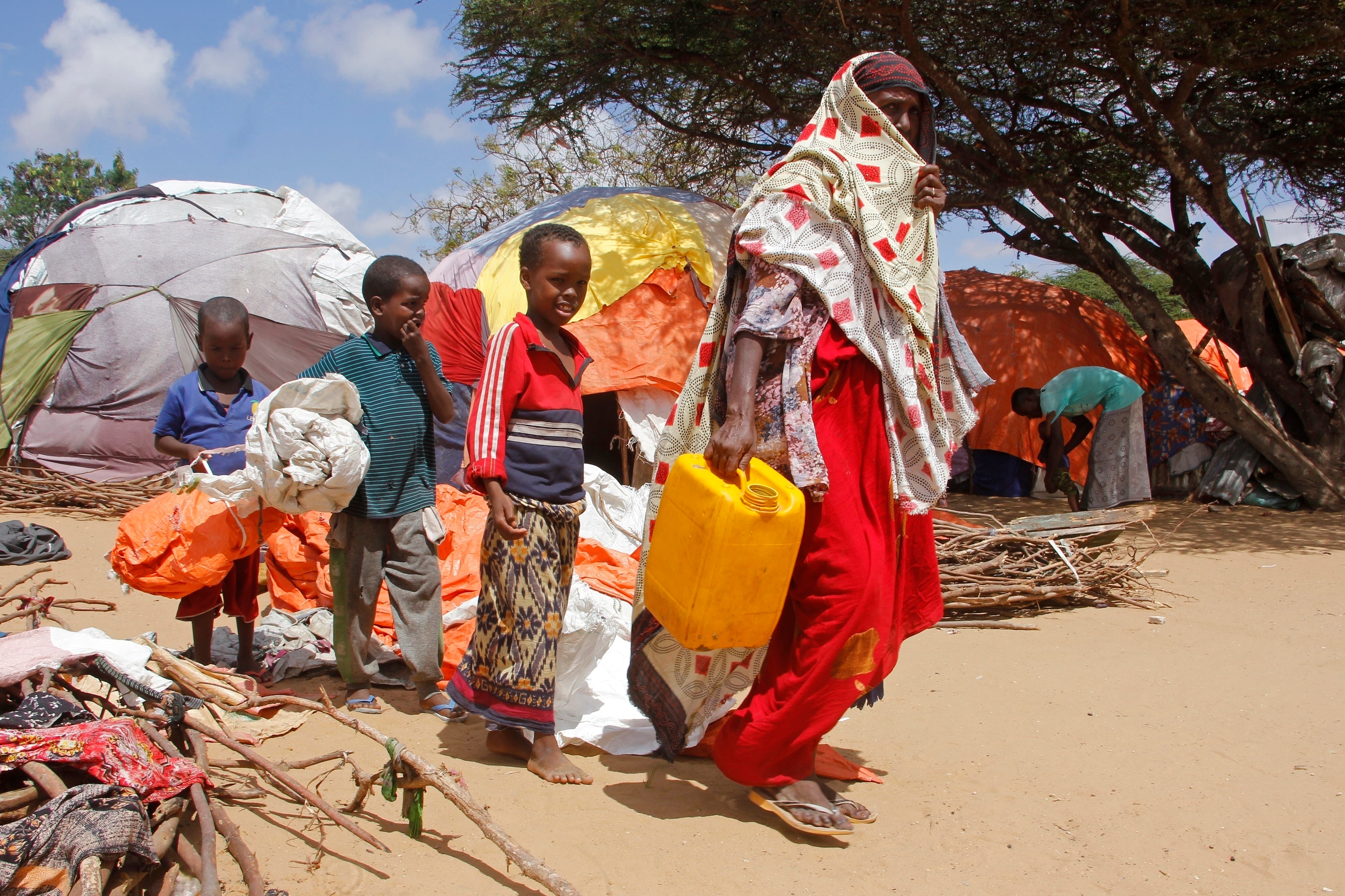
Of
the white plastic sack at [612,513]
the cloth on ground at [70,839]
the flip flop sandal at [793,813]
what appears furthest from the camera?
the white plastic sack at [612,513]

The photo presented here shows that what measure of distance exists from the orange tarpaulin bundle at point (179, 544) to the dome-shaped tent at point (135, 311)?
5.92m

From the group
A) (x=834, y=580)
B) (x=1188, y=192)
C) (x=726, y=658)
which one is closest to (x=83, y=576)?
(x=726, y=658)

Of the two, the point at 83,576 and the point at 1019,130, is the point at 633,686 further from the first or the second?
the point at 1019,130

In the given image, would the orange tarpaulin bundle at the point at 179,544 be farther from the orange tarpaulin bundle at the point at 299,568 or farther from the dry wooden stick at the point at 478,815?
the orange tarpaulin bundle at the point at 299,568

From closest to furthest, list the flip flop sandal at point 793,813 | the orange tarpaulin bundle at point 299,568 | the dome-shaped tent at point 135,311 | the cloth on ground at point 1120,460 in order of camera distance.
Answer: the flip flop sandal at point 793,813 < the orange tarpaulin bundle at point 299,568 < the cloth on ground at point 1120,460 < the dome-shaped tent at point 135,311

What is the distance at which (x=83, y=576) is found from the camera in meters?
5.55

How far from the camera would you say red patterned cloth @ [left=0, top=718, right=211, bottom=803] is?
1.94m

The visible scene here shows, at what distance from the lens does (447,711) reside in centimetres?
338

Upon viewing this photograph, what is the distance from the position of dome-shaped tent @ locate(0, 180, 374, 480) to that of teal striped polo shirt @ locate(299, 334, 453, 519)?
622cm

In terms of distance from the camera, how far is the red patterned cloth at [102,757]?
1.94 meters

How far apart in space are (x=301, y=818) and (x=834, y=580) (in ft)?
4.68

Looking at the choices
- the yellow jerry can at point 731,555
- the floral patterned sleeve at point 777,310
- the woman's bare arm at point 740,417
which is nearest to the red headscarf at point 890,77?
the floral patterned sleeve at point 777,310

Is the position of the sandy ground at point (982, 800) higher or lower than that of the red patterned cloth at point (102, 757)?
lower

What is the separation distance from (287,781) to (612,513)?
3.38 meters
